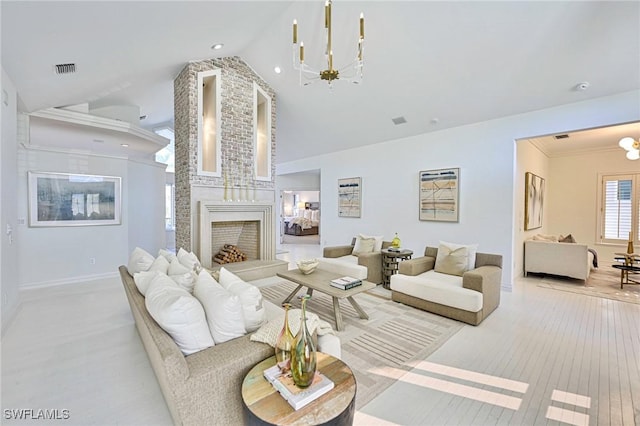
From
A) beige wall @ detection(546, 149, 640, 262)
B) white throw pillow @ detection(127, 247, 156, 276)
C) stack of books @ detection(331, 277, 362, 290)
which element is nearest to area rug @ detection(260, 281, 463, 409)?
stack of books @ detection(331, 277, 362, 290)

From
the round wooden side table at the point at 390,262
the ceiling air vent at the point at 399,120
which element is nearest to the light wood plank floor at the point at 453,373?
the round wooden side table at the point at 390,262

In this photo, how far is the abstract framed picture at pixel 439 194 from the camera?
5.34m

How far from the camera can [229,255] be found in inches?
226

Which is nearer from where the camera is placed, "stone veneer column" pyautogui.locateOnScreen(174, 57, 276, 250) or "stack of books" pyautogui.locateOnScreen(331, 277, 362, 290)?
"stack of books" pyautogui.locateOnScreen(331, 277, 362, 290)

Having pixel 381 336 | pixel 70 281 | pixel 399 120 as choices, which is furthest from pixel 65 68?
pixel 399 120

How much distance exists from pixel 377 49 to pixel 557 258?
5.12 metres

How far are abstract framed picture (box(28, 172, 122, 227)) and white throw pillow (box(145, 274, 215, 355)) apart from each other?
4.91 m

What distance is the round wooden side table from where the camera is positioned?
188 inches

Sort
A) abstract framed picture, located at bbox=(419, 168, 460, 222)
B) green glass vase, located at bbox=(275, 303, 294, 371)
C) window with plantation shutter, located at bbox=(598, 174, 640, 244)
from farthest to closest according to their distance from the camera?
1. window with plantation shutter, located at bbox=(598, 174, 640, 244)
2. abstract framed picture, located at bbox=(419, 168, 460, 222)
3. green glass vase, located at bbox=(275, 303, 294, 371)

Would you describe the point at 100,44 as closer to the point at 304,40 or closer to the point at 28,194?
the point at 304,40

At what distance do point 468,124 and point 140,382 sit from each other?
6.01 m

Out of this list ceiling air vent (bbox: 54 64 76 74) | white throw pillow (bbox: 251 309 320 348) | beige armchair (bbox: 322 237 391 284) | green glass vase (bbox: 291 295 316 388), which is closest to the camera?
green glass vase (bbox: 291 295 316 388)

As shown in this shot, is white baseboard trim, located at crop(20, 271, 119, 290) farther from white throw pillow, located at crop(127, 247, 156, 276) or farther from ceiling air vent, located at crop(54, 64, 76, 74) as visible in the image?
ceiling air vent, located at crop(54, 64, 76, 74)

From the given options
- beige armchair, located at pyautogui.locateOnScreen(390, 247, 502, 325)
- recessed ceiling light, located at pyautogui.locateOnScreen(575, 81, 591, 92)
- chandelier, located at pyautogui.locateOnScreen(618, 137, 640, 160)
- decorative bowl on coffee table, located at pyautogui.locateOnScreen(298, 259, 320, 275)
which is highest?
recessed ceiling light, located at pyautogui.locateOnScreen(575, 81, 591, 92)
